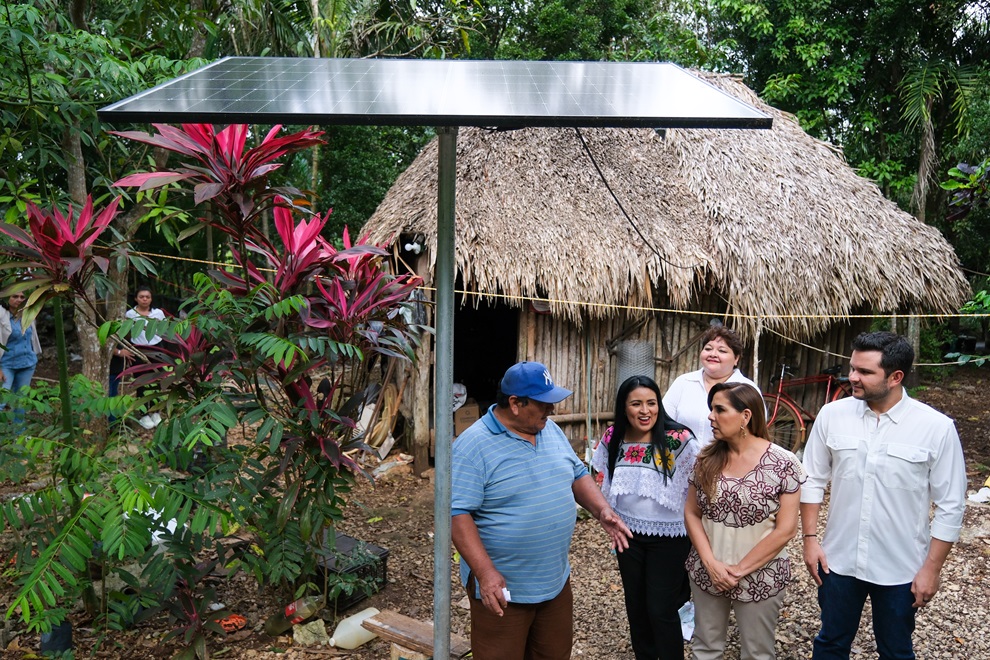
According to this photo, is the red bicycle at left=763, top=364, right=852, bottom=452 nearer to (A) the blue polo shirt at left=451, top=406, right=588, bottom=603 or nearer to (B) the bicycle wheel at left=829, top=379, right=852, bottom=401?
(B) the bicycle wheel at left=829, top=379, right=852, bottom=401

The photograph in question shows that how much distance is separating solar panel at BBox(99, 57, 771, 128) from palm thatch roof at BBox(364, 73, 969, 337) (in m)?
4.51

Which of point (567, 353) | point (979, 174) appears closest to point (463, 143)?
point (567, 353)

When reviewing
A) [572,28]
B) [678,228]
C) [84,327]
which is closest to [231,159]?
[84,327]

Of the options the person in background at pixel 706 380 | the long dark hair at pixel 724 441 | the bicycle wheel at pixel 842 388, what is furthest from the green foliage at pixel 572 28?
the long dark hair at pixel 724 441

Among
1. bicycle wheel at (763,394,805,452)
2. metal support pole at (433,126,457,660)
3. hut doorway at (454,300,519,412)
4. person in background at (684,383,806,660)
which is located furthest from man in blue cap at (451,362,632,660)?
hut doorway at (454,300,519,412)

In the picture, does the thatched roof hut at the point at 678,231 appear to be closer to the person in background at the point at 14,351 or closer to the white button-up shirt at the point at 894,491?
the person in background at the point at 14,351

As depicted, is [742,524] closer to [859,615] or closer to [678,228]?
[859,615]

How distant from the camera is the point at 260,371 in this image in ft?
12.9

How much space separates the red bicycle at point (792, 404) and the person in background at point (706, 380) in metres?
4.23

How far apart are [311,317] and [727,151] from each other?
6160 mm

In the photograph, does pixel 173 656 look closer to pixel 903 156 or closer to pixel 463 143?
pixel 463 143

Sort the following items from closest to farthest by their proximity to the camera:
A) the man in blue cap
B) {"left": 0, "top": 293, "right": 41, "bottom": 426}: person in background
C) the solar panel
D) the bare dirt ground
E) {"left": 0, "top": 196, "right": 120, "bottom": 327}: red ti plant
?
the solar panel
the man in blue cap
{"left": 0, "top": 196, "right": 120, "bottom": 327}: red ti plant
the bare dirt ground
{"left": 0, "top": 293, "right": 41, "bottom": 426}: person in background

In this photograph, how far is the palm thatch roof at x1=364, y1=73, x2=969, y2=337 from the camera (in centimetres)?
741

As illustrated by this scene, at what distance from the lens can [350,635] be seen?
4234 millimetres
